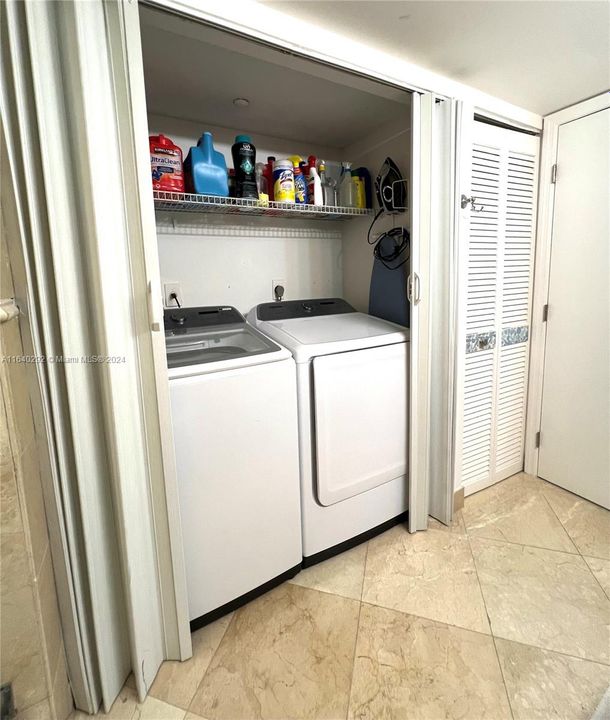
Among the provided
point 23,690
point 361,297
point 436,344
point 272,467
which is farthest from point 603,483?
point 23,690

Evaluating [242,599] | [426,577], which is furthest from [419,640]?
[242,599]

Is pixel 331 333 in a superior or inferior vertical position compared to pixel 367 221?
inferior

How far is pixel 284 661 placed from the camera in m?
1.30

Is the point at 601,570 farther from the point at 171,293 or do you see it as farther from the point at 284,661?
the point at 171,293

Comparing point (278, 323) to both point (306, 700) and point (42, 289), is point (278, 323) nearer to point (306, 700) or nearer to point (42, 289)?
point (42, 289)

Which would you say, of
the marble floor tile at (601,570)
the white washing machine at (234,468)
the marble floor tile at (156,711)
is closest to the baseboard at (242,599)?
the white washing machine at (234,468)

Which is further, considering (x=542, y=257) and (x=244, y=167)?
(x=542, y=257)

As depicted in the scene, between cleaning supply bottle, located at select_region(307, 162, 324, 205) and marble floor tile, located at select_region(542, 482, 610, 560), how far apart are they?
2.15 m

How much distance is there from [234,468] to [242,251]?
1.23 metres

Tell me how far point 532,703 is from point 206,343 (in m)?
1.69

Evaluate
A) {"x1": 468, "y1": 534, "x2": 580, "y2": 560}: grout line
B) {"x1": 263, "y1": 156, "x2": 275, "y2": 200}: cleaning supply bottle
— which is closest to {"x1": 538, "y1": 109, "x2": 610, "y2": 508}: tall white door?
{"x1": 468, "y1": 534, "x2": 580, "y2": 560}: grout line

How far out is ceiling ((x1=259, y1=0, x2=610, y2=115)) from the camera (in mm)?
1202

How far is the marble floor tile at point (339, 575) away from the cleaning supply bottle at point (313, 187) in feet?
5.83

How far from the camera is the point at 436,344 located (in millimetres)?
1852
